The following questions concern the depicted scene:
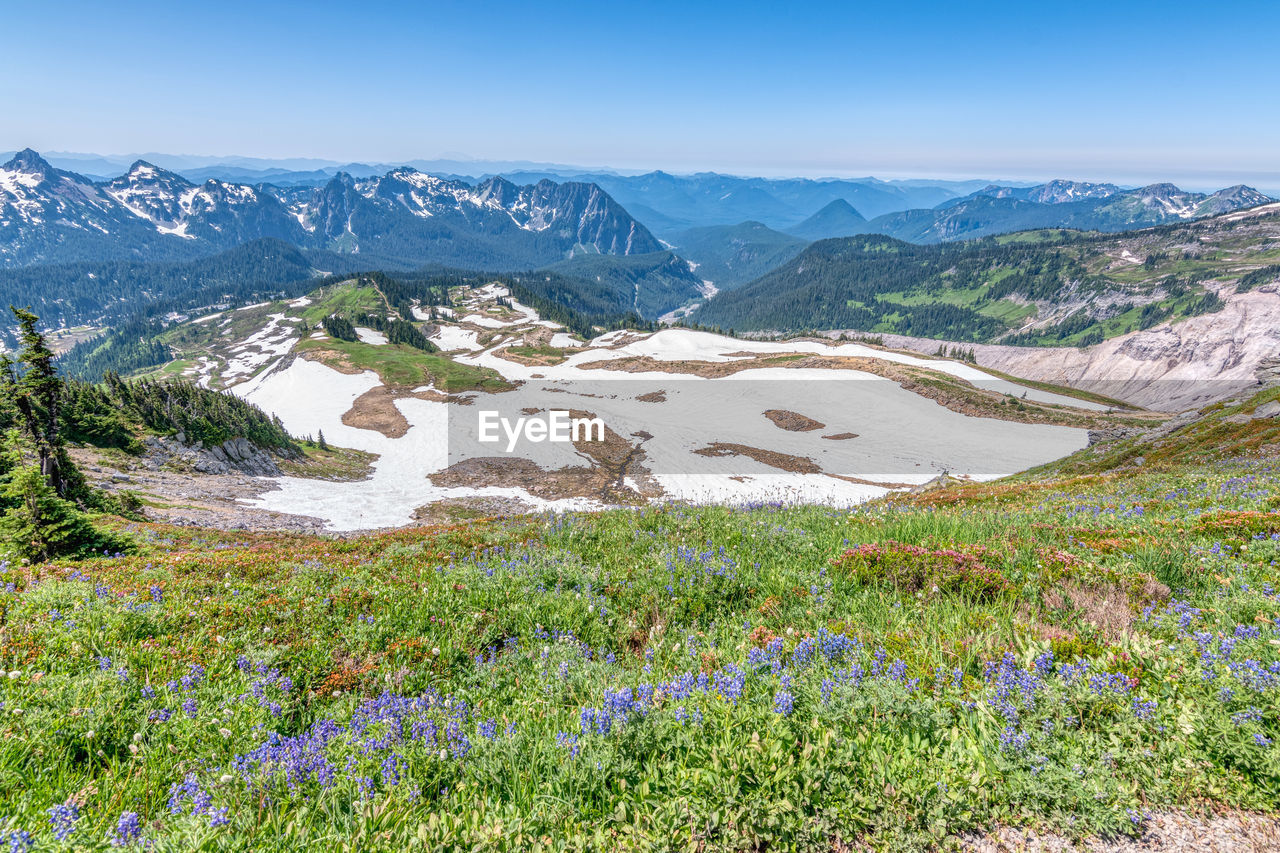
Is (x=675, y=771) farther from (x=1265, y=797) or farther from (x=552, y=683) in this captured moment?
(x=1265, y=797)

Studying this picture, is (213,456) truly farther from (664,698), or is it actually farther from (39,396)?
(664,698)

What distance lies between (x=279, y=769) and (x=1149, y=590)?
8340 millimetres

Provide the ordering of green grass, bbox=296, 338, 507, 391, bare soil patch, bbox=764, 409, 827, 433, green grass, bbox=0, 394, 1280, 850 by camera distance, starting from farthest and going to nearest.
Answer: green grass, bbox=296, 338, 507, 391 → bare soil patch, bbox=764, 409, 827, 433 → green grass, bbox=0, 394, 1280, 850

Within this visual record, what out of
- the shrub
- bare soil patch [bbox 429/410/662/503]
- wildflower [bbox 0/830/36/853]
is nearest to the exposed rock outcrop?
bare soil patch [bbox 429/410/662/503]

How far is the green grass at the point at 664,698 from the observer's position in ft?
9.91

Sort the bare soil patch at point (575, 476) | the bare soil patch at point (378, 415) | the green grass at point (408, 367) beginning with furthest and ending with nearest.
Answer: the green grass at point (408, 367), the bare soil patch at point (378, 415), the bare soil patch at point (575, 476)

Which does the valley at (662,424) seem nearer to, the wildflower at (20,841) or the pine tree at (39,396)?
the pine tree at (39,396)

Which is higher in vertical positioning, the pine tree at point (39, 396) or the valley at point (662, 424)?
the pine tree at point (39, 396)

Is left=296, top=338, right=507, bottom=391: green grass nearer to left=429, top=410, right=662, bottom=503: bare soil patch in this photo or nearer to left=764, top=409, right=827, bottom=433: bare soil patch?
left=429, top=410, right=662, bottom=503: bare soil patch

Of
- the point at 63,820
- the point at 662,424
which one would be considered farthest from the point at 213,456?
the point at 63,820

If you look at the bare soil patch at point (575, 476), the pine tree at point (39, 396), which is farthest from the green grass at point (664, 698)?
the bare soil patch at point (575, 476)

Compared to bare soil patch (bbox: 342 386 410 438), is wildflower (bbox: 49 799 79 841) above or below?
above

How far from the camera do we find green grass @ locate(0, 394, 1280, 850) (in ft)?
9.91

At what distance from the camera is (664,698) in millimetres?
4121
